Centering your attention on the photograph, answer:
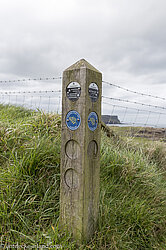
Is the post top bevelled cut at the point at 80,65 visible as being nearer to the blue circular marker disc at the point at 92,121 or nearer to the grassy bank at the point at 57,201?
the blue circular marker disc at the point at 92,121

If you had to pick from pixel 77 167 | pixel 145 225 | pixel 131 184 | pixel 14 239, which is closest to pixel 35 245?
pixel 14 239

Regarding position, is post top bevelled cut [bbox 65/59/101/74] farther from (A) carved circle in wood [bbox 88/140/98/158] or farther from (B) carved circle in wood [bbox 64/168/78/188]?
(B) carved circle in wood [bbox 64/168/78/188]

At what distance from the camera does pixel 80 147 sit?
7.22 ft

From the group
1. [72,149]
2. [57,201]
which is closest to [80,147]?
[72,149]

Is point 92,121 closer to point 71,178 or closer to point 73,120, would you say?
point 73,120

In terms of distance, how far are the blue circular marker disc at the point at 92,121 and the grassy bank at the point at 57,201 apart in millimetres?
909

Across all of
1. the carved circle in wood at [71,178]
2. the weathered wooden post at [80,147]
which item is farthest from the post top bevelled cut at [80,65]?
the carved circle in wood at [71,178]

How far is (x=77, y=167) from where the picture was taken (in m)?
2.23

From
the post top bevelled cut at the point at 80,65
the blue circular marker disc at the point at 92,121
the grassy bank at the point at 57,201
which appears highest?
the post top bevelled cut at the point at 80,65

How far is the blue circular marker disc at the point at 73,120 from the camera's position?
7.23 ft

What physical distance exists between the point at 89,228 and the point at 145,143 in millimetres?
3492

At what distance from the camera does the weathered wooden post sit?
2.19m

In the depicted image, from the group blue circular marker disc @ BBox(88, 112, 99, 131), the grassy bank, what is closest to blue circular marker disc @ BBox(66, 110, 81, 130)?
blue circular marker disc @ BBox(88, 112, 99, 131)

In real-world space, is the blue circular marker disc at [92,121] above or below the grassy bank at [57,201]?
above
